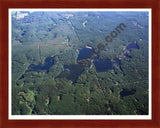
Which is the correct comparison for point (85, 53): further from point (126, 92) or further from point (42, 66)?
point (126, 92)

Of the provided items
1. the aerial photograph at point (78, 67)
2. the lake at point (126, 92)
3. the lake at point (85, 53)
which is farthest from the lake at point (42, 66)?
the lake at point (126, 92)

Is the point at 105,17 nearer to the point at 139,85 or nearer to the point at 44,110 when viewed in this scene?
the point at 139,85

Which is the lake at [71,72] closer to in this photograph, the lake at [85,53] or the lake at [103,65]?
the lake at [85,53]

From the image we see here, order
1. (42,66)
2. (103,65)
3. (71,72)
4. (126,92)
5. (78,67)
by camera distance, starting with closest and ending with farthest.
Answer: (126,92) → (71,72) → (42,66) → (103,65) → (78,67)

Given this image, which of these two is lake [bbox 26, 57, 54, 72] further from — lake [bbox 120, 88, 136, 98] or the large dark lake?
lake [bbox 120, 88, 136, 98]

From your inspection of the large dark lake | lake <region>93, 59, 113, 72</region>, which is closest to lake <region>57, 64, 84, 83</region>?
the large dark lake

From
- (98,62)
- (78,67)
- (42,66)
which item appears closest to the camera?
(42,66)

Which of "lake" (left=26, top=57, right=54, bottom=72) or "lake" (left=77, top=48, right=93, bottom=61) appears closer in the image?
"lake" (left=26, top=57, right=54, bottom=72)

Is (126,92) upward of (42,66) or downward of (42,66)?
downward

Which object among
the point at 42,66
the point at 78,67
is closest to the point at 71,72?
the point at 78,67
